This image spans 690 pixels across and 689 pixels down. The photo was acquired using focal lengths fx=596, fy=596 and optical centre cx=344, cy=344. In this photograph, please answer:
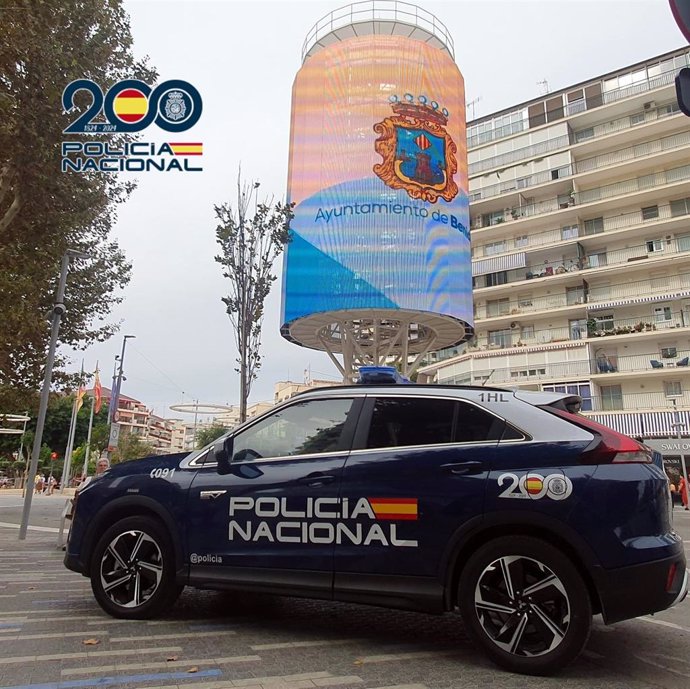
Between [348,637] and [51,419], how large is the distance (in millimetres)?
65366

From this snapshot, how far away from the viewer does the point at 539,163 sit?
45.2 metres

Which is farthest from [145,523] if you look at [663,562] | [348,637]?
[663,562]

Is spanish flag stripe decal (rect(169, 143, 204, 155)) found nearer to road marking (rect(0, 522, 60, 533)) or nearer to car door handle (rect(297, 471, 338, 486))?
road marking (rect(0, 522, 60, 533))

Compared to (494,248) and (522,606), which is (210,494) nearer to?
(522,606)

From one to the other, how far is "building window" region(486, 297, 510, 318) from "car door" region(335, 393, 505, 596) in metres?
41.6

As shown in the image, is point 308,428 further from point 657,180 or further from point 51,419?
point 51,419

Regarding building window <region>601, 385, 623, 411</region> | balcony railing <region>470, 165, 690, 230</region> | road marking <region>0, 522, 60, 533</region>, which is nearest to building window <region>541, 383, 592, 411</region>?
building window <region>601, 385, 623, 411</region>

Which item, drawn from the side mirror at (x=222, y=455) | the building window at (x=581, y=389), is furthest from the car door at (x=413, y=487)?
the building window at (x=581, y=389)

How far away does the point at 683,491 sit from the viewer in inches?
1230

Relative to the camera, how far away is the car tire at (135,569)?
14.2 ft

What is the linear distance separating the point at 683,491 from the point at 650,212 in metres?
19.7

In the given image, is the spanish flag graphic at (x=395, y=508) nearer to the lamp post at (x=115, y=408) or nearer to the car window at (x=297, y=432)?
the car window at (x=297, y=432)

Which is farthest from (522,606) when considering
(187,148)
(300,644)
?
(187,148)

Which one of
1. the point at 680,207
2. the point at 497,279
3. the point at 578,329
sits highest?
the point at 680,207
